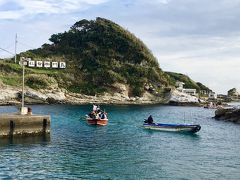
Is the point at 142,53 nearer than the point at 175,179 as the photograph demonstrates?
→ No

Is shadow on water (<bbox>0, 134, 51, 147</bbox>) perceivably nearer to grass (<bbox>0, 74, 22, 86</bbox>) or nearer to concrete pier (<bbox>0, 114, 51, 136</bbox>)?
concrete pier (<bbox>0, 114, 51, 136</bbox>)

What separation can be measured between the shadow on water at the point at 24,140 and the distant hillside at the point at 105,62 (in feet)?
367

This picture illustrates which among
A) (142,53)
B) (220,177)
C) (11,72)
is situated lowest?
(220,177)

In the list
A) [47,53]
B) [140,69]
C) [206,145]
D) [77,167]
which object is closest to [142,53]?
[140,69]

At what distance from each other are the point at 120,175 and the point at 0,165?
34.7 feet

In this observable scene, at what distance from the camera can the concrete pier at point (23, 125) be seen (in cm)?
4897

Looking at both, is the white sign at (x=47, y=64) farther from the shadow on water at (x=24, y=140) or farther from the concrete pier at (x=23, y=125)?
the shadow on water at (x=24, y=140)

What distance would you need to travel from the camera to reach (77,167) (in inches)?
1384

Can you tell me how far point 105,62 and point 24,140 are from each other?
13733cm

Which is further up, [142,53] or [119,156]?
[142,53]

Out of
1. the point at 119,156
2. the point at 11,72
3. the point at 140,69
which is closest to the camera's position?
the point at 119,156

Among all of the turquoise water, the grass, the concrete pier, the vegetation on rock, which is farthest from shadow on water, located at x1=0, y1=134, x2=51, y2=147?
the vegetation on rock

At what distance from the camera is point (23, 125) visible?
50.9 metres

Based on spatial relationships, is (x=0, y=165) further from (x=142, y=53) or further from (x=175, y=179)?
(x=142, y=53)
